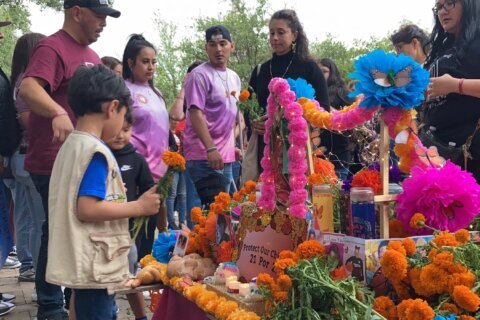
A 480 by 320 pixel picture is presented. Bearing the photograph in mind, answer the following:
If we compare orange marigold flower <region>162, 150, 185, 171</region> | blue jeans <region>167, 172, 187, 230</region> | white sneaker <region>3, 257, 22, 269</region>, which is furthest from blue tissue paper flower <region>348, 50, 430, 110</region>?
blue jeans <region>167, 172, 187, 230</region>

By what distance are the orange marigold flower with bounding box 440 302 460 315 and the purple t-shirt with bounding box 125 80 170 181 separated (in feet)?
9.37

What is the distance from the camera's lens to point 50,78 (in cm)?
341

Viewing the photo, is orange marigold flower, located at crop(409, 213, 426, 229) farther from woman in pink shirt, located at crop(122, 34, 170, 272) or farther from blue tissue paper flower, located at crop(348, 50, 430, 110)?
woman in pink shirt, located at crop(122, 34, 170, 272)

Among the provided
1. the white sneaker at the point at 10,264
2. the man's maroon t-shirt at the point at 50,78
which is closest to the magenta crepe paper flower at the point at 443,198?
the man's maroon t-shirt at the point at 50,78

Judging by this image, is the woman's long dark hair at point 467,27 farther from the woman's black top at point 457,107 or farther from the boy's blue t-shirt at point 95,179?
the boy's blue t-shirt at point 95,179

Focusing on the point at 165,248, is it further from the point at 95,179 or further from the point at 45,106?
the point at 45,106

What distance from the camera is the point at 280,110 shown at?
2.47 m

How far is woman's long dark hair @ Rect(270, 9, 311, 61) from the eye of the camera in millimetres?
3971

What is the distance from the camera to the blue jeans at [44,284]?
3527 millimetres

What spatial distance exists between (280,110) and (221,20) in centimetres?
2905

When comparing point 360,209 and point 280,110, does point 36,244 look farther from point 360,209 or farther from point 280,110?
point 360,209

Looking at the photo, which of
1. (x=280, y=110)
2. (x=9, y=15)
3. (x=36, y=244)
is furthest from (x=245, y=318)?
(x=9, y=15)

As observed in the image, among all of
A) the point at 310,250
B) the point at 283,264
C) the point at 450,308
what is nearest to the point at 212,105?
the point at 310,250

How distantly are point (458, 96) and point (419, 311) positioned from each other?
1.46 meters
